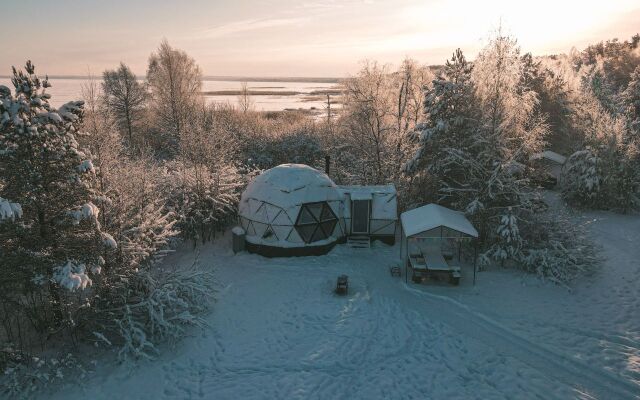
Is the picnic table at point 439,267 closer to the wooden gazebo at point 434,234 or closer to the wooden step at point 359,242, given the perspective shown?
the wooden gazebo at point 434,234

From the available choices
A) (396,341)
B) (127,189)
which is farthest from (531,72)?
(127,189)

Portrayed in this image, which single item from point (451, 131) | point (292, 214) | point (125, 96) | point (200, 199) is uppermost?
point (125, 96)

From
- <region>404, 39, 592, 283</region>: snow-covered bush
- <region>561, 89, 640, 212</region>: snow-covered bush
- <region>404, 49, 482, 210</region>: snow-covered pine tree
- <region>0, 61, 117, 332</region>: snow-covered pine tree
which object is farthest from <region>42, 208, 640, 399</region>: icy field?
<region>561, 89, 640, 212</region>: snow-covered bush

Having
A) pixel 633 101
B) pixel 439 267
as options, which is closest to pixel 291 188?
pixel 439 267

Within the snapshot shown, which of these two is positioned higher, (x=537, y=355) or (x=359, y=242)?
(x=359, y=242)

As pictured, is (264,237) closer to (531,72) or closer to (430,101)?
(430,101)

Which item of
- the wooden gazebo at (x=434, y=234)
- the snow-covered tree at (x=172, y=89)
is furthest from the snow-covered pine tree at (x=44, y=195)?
the snow-covered tree at (x=172, y=89)

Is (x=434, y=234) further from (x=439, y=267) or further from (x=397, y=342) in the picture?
(x=397, y=342)

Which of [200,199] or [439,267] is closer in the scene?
[439,267]
